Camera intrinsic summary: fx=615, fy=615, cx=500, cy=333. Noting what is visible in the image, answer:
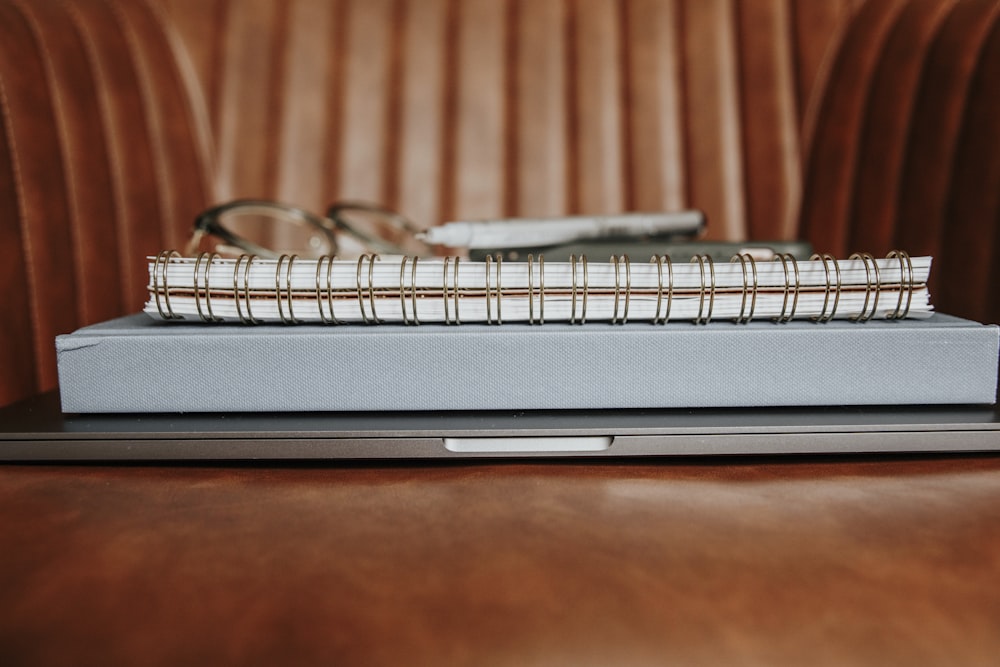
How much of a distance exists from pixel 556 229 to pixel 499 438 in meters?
0.20

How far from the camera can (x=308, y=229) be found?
0.77 m

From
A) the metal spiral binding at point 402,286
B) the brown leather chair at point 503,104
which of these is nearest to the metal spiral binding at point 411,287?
the metal spiral binding at point 402,286

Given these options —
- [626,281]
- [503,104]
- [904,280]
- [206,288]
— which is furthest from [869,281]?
[503,104]

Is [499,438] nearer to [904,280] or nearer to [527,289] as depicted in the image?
[527,289]

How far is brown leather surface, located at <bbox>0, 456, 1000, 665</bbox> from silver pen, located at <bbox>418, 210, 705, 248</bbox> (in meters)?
0.17

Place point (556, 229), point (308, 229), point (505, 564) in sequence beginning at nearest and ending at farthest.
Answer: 1. point (505, 564)
2. point (556, 229)
3. point (308, 229)

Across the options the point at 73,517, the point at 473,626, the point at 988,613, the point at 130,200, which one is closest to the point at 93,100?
the point at 130,200

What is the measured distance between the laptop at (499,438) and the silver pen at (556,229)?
6.0 inches

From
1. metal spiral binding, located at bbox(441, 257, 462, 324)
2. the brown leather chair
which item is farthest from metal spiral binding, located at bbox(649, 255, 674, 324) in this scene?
the brown leather chair

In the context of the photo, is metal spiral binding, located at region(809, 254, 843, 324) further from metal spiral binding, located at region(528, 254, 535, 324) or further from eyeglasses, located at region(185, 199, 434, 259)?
eyeglasses, located at region(185, 199, 434, 259)

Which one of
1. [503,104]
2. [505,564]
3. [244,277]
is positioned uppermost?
[503,104]

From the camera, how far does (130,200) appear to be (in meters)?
0.64

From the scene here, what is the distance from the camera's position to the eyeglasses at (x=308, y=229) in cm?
57

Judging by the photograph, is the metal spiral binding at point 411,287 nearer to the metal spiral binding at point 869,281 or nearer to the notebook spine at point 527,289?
the notebook spine at point 527,289
